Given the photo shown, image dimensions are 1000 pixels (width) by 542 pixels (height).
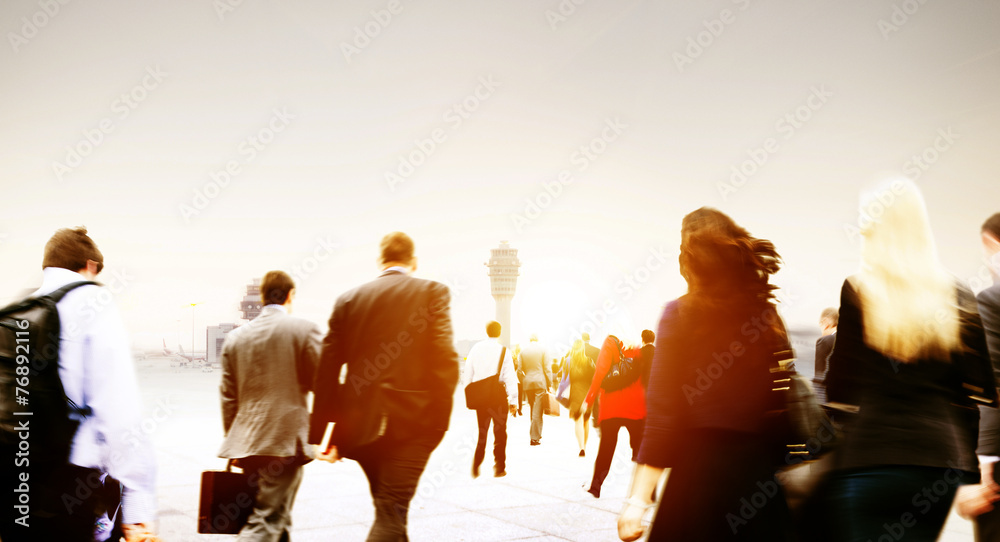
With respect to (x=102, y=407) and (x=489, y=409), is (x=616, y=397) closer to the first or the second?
(x=489, y=409)

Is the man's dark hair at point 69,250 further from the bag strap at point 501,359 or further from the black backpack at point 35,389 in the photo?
the bag strap at point 501,359

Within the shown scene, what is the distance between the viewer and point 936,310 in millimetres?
2641

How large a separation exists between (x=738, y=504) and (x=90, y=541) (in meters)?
2.18

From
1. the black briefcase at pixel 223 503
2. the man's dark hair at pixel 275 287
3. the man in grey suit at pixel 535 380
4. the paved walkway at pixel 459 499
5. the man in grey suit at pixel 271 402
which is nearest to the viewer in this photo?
the black briefcase at pixel 223 503

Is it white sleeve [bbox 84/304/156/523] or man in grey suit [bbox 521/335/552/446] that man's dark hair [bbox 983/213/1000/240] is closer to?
white sleeve [bbox 84/304/156/523]

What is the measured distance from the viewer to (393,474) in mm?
3920

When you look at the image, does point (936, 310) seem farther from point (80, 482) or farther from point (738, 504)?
point (80, 482)

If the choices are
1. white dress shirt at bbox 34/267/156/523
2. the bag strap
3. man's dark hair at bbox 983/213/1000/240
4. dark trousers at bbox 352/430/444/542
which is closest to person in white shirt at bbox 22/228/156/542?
white dress shirt at bbox 34/267/156/523

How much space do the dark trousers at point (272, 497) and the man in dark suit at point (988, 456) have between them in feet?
11.1

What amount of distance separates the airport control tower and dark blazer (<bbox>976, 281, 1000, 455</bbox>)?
138 meters

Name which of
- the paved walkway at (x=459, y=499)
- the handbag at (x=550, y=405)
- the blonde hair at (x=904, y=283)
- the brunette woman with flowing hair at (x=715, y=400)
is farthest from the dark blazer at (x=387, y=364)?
the handbag at (x=550, y=405)

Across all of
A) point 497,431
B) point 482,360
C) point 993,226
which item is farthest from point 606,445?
point 993,226

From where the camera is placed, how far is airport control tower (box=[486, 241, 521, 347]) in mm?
144500

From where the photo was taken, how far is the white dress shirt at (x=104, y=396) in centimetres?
274
